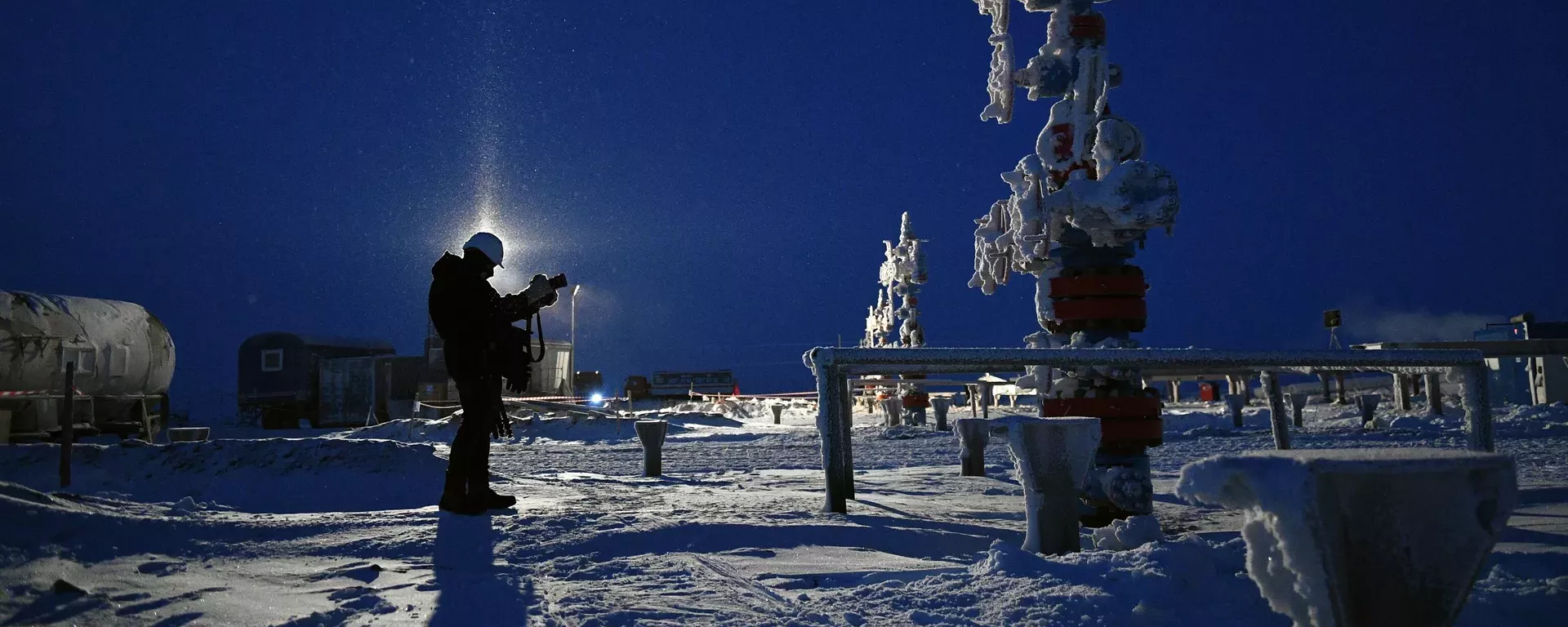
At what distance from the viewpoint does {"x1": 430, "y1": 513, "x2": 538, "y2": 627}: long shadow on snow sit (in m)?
→ 2.94

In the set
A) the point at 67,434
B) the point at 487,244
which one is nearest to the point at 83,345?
the point at 67,434

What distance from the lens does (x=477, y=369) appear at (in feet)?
18.0

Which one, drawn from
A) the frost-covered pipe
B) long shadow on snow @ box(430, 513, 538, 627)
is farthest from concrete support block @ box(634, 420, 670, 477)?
the frost-covered pipe

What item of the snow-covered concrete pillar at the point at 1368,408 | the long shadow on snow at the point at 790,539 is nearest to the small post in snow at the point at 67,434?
the long shadow on snow at the point at 790,539

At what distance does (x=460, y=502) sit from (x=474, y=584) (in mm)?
2083

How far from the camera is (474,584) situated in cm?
346

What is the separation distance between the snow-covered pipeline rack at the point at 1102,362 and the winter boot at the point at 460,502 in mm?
2208

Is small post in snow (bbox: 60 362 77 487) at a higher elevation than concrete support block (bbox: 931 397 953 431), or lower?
higher

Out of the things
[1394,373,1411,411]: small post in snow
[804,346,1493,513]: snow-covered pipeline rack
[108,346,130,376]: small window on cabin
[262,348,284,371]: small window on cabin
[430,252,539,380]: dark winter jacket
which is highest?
[262,348,284,371]: small window on cabin

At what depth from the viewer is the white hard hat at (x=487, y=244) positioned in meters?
5.75

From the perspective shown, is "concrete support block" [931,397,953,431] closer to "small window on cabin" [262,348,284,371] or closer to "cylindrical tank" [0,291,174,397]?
"cylindrical tank" [0,291,174,397]

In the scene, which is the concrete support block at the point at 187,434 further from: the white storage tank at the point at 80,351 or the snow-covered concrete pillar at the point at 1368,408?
the snow-covered concrete pillar at the point at 1368,408

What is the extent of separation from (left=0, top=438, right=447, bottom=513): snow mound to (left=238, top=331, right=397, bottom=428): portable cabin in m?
23.0

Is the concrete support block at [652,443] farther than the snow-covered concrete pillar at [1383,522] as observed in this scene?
Yes
